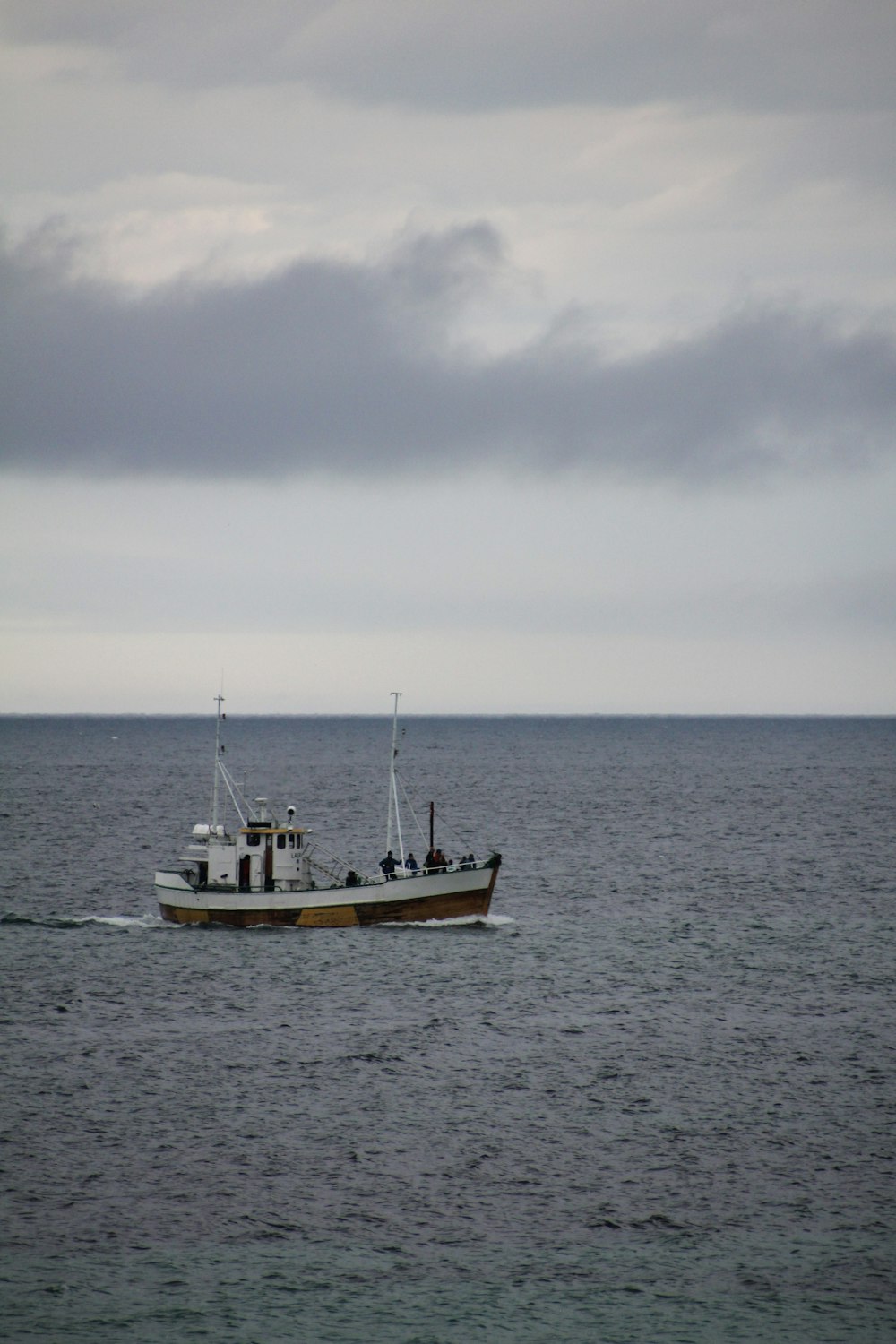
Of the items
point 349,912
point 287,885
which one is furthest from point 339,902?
point 287,885

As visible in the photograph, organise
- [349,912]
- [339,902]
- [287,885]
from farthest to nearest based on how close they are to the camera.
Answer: [287,885] < [349,912] < [339,902]

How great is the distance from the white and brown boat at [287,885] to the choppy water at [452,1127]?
1559mm

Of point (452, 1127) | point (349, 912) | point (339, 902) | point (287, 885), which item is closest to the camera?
point (452, 1127)

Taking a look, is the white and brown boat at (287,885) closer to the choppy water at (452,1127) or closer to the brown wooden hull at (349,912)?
the brown wooden hull at (349,912)

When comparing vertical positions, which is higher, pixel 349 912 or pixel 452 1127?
pixel 349 912

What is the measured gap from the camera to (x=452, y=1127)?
40.6 m

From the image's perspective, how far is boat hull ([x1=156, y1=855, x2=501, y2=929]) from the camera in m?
69.2

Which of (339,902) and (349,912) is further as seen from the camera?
(349,912)

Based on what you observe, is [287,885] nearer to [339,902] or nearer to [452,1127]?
[339,902]

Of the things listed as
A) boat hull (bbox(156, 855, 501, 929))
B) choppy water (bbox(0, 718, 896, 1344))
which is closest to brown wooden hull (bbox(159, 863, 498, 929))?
boat hull (bbox(156, 855, 501, 929))

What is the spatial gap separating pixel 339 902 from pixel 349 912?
3.07 ft

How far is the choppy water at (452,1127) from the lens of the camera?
29.8m

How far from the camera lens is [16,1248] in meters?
31.9

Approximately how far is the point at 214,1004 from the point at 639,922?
1132 inches
